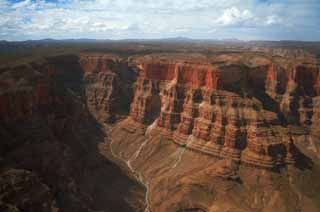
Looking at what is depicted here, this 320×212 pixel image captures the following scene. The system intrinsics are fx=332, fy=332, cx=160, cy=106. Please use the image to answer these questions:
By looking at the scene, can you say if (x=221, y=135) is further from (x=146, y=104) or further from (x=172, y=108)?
(x=146, y=104)

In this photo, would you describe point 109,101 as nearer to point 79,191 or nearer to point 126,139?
point 126,139

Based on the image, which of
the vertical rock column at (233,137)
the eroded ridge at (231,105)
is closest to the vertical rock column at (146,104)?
the eroded ridge at (231,105)

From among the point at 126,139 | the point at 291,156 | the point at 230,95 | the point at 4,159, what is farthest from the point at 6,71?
the point at 291,156

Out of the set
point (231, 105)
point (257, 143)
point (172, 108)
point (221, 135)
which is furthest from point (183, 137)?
point (257, 143)

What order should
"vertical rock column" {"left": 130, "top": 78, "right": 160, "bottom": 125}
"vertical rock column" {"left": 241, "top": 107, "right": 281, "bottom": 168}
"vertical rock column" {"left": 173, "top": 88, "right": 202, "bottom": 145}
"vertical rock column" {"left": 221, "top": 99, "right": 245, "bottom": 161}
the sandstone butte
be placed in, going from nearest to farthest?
1. the sandstone butte
2. "vertical rock column" {"left": 241, "top": 107, "right": 281, "bottom": 168}
3. "vertical rock column" {"left": 221, "top": 99, "right": 245, "bottom": 161}
4. "vertical rock column" {"left": 173, "top": 88, "right": 202, "bottom": 145}
5. "vertical rock column" {"left": 130, "top": 78, "right": 160, "bottom": 125}

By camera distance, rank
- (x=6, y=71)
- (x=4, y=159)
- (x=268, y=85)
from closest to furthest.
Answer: (x=4, y=159), (x=6, y=71), (x=268, y=85)

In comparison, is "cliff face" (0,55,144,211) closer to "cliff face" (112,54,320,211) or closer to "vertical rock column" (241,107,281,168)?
"cliff face" (112,54,320,211)

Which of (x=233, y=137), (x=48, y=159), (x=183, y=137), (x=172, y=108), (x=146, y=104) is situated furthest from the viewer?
(x=146, y=104)

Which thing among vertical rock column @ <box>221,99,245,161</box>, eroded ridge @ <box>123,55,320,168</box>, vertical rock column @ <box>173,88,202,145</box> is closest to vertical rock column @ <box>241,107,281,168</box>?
eroded ridge @ <box>123,55,320,168</box>
